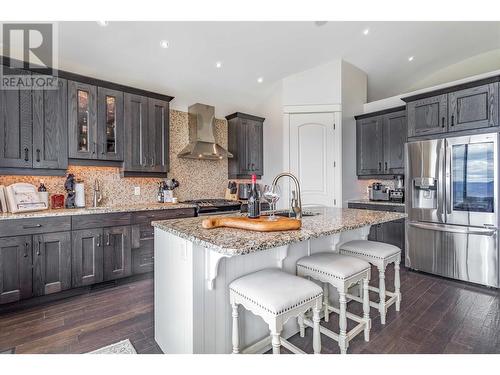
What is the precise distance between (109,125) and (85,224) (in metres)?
1.27

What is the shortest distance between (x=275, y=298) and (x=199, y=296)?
47 centimetres

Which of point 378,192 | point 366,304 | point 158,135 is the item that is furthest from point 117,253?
point 378,192

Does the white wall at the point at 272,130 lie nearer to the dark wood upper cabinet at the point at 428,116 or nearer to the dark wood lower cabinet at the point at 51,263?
the dark wood upper cabinet at the point at 428,116

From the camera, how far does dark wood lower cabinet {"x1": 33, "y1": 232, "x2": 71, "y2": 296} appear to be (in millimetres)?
2500

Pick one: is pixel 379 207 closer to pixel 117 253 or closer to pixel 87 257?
pixel 117 253

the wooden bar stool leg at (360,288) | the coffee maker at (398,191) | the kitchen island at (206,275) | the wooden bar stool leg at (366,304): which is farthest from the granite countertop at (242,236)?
the coffee maker at (398,191)

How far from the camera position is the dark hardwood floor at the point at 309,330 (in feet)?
6.17

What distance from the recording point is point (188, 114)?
424 cm

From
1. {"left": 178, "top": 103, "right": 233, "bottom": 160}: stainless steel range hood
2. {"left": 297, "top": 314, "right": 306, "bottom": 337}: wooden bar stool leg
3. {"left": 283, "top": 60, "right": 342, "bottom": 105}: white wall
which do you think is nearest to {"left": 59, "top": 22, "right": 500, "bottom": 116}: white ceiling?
{"left": 283, "top": 60, "right": 342, "bottom": 105}: white wall

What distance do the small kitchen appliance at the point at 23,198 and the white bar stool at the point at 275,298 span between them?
2491 millimetres

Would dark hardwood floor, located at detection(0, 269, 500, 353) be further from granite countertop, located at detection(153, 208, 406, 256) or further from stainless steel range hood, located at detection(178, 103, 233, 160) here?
stainless steel range hood, located at detection(178, 103, 233, 160)

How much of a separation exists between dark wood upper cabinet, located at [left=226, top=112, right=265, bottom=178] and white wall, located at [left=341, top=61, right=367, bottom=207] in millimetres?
1523
